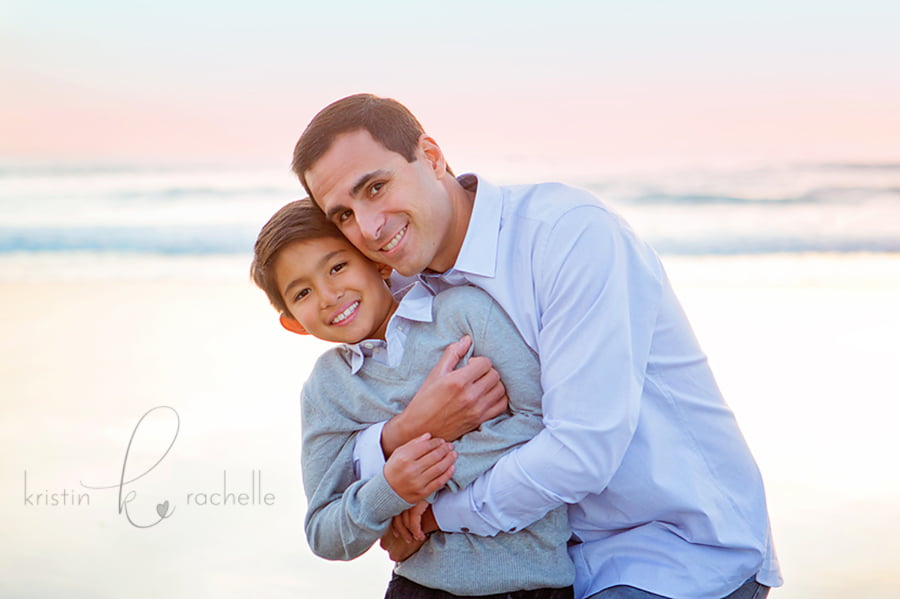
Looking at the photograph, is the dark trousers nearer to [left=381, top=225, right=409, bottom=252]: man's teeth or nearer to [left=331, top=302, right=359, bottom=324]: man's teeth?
[left=331, top=302, right=359, bottom=324]: man's teeth

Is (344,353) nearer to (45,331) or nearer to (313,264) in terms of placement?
(313,264)

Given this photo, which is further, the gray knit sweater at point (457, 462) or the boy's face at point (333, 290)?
the boy's face at point (333, 290)

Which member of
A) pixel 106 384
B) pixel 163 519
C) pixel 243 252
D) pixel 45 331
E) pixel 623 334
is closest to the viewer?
pixel 623 334

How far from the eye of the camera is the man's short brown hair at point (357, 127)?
7.97 feet

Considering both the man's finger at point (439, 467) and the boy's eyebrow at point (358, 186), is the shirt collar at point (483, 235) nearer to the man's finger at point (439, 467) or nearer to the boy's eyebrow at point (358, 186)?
the boy's eyebrow at point (358, 186)

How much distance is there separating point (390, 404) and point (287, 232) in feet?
1.57

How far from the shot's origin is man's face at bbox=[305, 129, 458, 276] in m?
2.38

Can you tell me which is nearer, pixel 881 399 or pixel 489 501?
pixel 489 501

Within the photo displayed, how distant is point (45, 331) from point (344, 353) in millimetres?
6035

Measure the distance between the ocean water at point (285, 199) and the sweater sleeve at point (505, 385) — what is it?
6.06 meters

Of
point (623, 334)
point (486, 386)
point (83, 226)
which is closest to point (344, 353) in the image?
point (486, 386)

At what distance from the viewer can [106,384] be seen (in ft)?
22.7

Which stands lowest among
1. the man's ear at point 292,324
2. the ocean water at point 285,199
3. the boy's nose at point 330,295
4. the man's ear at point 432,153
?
the ocean water at point 285,199

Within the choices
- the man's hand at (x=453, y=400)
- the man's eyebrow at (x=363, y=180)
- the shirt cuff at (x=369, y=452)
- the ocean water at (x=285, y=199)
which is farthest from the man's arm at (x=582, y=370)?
the ocean water at (x=285, y=199)
